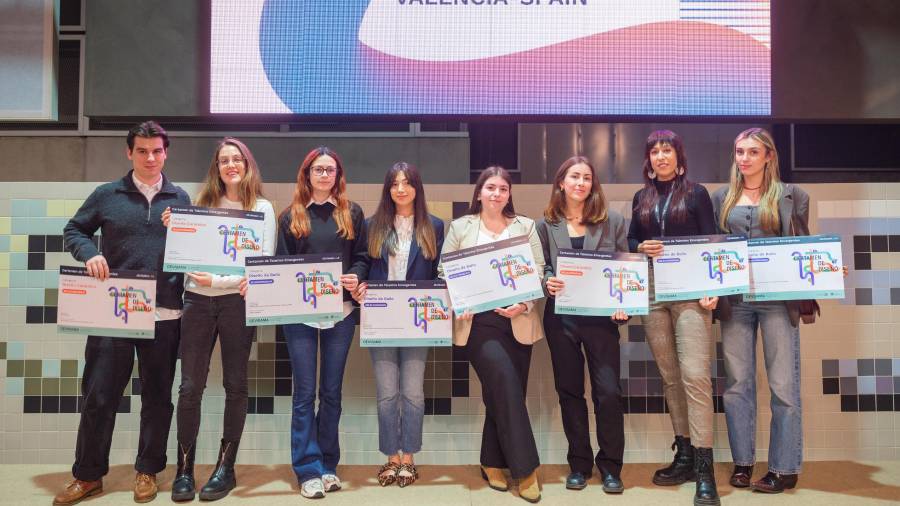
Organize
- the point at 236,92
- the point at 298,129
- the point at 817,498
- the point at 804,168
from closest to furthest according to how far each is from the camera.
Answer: the point at 817,498
the point at 236,92
the point at 298,129
the point at 804,168

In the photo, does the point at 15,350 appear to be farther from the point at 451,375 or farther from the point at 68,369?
the point at 451,375

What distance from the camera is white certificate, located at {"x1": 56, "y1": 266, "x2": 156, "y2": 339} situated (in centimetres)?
292

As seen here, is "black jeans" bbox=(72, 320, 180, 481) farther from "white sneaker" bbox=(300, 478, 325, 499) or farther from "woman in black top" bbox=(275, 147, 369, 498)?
"white sneaker" bbox=(300, 478, 325, 499)

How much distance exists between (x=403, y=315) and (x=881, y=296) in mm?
2919

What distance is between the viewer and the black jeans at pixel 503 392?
3014 millimetres

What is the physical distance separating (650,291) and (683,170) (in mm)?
628

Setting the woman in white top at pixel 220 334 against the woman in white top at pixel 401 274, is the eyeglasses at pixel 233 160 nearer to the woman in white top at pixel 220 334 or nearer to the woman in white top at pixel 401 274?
the woman in white top at pixel 220 334

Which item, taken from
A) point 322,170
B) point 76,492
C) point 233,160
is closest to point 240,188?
point 233,160

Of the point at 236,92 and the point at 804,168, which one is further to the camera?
the point at 804,168

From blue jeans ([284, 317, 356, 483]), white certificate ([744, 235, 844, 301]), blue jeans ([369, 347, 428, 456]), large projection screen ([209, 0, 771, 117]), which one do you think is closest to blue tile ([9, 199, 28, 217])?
large projection screen ([209, 0, 771, 117])

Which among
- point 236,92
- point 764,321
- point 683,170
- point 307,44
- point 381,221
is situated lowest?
point 764,321

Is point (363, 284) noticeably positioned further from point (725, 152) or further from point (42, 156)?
point (725, 152)

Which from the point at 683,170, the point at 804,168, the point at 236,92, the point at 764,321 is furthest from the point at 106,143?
the point at 804,168

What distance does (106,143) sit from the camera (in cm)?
639
